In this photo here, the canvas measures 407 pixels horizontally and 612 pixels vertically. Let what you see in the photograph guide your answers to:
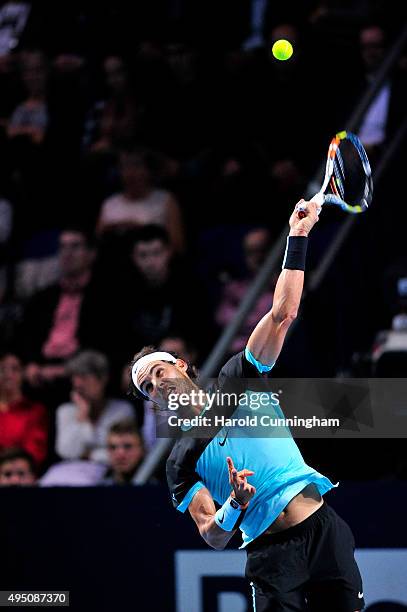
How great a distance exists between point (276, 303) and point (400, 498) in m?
1.71

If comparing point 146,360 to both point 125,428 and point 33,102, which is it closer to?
point 125,428

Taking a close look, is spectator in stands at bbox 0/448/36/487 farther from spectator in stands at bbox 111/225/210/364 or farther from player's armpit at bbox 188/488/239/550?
player's armpit at bbox 188/488/239/550

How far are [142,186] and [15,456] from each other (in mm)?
2760

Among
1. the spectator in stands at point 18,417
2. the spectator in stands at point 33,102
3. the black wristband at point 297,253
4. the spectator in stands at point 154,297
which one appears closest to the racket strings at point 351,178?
the black wristband at point 297,253

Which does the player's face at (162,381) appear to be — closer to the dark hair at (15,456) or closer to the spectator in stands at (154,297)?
the dark hair at (15,456)

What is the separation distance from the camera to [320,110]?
8.73 m

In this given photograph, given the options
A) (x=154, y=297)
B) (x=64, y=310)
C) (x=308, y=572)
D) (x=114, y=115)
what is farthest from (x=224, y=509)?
(x=114, y=115)

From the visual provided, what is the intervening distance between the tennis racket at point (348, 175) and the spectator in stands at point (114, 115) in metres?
4.35

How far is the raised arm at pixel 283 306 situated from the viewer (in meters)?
4.40

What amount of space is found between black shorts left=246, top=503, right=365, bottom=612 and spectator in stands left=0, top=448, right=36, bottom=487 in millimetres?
2495

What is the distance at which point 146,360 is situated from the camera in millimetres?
4770

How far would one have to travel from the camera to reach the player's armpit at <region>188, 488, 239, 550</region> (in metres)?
4.58

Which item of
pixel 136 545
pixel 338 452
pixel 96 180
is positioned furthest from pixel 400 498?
pixel 96 180

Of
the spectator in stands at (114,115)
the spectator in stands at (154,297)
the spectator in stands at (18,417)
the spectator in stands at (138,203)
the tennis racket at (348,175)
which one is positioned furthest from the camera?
the spectator in stands at (114,115)
